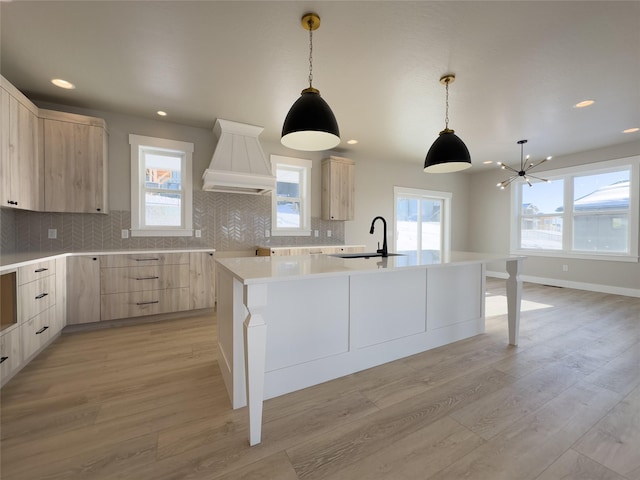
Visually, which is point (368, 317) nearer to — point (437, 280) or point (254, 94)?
point (437, 280)

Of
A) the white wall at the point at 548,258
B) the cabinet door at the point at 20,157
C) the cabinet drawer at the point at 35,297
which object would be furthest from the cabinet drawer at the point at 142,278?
the white wall at the point at 548,258

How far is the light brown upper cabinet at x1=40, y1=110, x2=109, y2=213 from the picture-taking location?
3016 millimetres

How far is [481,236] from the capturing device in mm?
7012

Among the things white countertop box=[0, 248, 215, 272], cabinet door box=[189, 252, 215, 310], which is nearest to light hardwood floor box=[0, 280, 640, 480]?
white countertop box=[0, 248, 215, 272]

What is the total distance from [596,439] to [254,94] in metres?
3.78

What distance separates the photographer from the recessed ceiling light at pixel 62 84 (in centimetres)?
278

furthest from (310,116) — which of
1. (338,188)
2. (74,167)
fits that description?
(338,188)

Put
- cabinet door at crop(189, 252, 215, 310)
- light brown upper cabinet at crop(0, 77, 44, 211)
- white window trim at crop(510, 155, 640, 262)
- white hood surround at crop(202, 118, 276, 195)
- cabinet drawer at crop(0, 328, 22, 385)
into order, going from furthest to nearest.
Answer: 1. white window trim at crop(510, 155, 640, 262)
2. white hood surround at crop(202, 118, 276, 195)
3. cabinet door at crop(189, 252, 215, 310)
4. light brown upper cabinet at crop(0, 77, 44, 211)
5. cabinet drawer at crop(0, 328, 22, 385)

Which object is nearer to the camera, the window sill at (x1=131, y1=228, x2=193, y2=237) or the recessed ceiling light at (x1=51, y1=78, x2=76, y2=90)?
the recessed ceiling light at (x1=51, y1=78, x2=76, y2=90)

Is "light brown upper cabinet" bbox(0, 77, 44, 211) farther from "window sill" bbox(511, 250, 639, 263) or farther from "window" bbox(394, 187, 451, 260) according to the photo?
"window sill" bbox(511, 250, 639, 263)

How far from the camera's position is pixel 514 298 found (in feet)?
8.66

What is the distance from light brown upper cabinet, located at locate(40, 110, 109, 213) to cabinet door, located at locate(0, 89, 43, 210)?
9cm

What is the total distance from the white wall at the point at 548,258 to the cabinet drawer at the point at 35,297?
25.7 ft

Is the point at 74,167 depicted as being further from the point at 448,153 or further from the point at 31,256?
the point at 448,153
